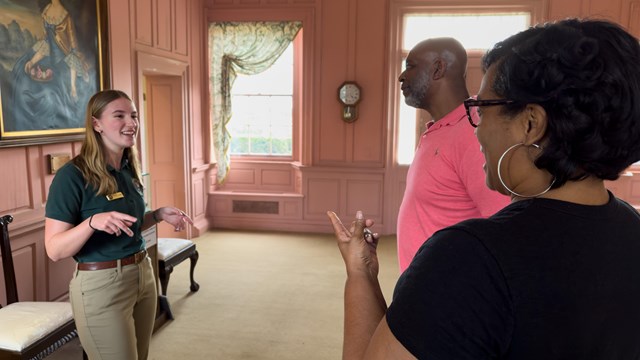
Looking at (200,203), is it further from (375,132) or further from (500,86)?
(500,86)

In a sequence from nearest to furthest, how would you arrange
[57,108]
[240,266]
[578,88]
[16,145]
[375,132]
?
[578,88]
[16,145]
[57,108]
[240,266]
[375,132]

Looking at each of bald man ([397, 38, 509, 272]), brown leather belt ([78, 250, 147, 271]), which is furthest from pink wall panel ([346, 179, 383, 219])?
brown leather belt ([78, 250, 147, 271])

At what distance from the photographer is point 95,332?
1.83 m

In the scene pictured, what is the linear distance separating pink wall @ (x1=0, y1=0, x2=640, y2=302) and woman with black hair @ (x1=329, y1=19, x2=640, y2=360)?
483cm

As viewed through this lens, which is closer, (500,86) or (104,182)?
(500,86)

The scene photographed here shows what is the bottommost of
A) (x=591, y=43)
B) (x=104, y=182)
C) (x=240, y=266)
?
(x=240, y=266)

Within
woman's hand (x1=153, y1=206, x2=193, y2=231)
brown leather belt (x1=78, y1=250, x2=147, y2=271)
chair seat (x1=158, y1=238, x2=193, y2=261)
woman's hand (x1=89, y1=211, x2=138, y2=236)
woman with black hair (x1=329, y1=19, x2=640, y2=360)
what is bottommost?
chair seat (x1=158, y1=238, x2=193, y2=261)

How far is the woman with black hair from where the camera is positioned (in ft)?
2.05

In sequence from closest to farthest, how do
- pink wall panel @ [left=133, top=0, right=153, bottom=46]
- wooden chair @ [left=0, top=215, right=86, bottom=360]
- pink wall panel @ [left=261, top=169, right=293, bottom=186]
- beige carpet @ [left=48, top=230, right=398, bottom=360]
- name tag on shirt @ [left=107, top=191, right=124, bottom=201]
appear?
1. name tag on shirt @ [left=107, top=191, right=124, bottom=201]
2. wooden chair @ [left=0, top=215, right=86, bottom=360]
3. beige carpet @ [left=48, top=230, right=398, bottom=360]
4. pink wall panel @ [left=133, top=0, right=153, bottom=46]
5. pink wall panel @ [left=261, top=169, right=293, bottom=186]

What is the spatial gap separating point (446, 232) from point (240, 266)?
4367 millimetres

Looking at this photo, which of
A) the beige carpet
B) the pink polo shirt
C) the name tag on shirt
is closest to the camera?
the pink polo shirt

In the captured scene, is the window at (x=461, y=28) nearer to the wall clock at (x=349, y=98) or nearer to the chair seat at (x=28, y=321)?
the wall clock at (x=349, y=98)

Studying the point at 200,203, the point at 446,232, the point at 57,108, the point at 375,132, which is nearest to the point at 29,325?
the point at 57,108

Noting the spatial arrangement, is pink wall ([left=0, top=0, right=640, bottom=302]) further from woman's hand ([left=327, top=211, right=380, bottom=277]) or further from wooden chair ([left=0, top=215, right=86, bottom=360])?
woman's hand ([left=327, top=211, right=380, bottom=277])
